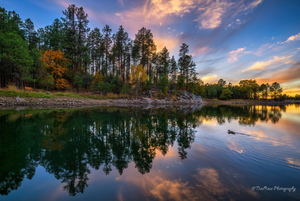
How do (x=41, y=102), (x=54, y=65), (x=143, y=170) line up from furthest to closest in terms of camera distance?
(x=54, y=65) < (x=41, y=102) < (x=143, y=170)

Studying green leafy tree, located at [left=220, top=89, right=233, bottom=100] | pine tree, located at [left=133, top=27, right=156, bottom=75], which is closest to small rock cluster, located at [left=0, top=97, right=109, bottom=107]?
pine tree, located at [left=133, top=27, right=156, bottom=75]

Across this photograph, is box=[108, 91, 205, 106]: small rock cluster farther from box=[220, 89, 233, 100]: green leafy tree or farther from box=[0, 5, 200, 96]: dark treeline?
box=[220, 89, 233, 100]: green leafy tree

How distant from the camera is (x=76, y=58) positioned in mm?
37281

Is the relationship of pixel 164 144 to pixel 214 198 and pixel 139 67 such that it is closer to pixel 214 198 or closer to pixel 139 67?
pixel 214 198

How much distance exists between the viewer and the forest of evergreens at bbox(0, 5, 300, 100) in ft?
87.2

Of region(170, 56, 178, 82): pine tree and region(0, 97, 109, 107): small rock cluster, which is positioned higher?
region(170, 56, 178, 82): pine tree

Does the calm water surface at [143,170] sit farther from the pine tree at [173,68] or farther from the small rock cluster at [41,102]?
the pine tree at [173,68]

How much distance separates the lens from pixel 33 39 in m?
44.1

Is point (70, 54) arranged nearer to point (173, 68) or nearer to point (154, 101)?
point (154, 101)

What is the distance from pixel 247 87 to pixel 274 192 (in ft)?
356

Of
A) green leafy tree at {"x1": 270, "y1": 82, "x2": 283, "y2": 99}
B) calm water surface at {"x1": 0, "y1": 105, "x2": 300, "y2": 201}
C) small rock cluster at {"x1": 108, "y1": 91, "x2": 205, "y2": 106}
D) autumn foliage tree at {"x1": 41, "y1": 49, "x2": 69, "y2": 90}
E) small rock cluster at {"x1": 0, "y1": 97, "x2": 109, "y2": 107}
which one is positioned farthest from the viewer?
green leafy tree at {"x1": 270, "y1": 82, "x2": 283, "y2": 99}

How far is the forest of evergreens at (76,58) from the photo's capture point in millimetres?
26592

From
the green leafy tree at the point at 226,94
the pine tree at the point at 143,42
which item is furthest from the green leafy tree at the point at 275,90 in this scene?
the pine tree at the point at 143,42

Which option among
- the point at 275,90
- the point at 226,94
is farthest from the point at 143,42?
the point at 275,90
